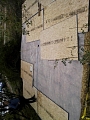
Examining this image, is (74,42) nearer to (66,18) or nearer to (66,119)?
(66,18)

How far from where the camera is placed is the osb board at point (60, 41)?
5.93ft

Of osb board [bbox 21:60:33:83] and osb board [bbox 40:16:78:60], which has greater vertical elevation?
osb board [bbox 40:16:78:60]

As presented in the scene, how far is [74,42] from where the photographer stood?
69.8 inches

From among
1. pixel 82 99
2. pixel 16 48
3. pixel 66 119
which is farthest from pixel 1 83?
pixel 82 99

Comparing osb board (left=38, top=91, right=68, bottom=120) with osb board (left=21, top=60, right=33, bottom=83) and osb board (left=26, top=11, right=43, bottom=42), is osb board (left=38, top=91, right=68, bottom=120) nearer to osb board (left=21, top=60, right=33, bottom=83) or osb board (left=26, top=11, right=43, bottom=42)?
osb board (left=21, top=60, right=33, bottom=83)

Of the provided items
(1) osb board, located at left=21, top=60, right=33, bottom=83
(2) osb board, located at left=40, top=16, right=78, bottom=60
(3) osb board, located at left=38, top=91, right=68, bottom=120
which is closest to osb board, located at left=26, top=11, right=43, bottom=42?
(2) osb board, located at left=40, top=16, right=78, bottom=60

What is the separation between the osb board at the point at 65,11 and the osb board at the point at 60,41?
57mm

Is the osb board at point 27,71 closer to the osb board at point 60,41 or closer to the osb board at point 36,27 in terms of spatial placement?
the osb board at point 36,27

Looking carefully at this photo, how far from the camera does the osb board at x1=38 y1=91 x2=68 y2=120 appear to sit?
2.14 meters

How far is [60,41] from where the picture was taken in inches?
82.6

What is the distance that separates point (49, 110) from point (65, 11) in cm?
111

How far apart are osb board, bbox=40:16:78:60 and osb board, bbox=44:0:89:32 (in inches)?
2.2

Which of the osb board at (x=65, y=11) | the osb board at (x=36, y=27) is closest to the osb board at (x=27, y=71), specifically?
the osb board at (x=36, y=27)

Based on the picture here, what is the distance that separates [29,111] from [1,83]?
68.9 inches
